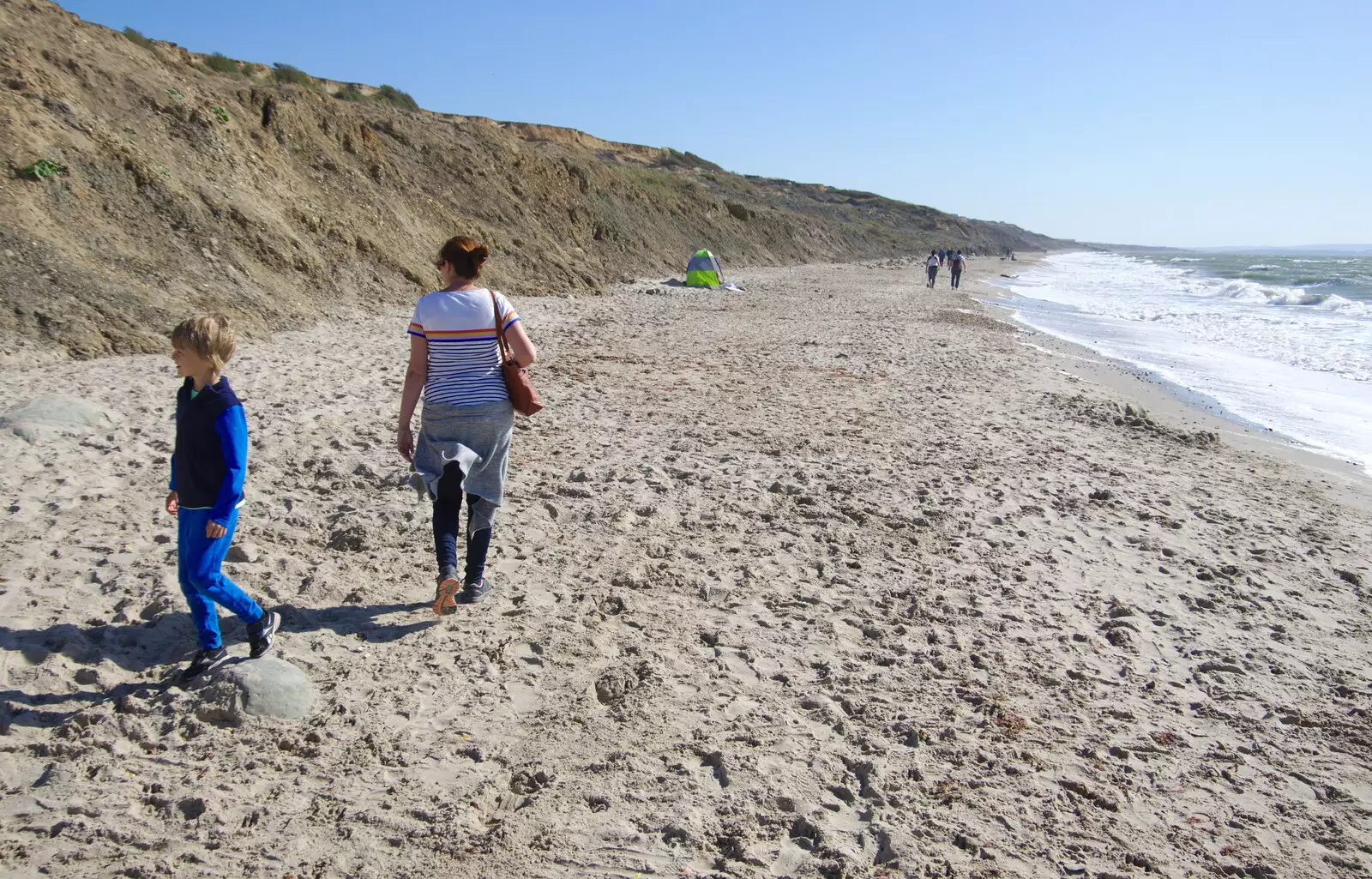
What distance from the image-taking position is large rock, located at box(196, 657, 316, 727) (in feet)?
10.3

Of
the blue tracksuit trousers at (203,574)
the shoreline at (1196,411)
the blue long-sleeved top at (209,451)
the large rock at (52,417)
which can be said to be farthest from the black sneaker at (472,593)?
the shoreline at (1196,411)

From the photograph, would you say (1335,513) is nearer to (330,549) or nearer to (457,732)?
(457,732)

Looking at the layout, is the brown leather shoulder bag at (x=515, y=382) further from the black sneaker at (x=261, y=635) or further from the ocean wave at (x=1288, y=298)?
the ocean wave at (x=1288, y=298)

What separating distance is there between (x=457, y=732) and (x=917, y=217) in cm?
10595

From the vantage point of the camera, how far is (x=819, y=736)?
3.35 metres

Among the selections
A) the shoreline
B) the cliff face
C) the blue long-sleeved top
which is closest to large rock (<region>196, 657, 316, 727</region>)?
the blue long-sleeved top

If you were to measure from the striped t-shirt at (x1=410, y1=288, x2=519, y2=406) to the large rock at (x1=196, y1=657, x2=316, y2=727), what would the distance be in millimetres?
1309

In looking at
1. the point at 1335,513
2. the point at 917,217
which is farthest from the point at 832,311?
the point at 917,217

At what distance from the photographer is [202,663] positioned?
3332mm

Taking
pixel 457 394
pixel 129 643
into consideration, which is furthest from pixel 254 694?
pixel 457 394

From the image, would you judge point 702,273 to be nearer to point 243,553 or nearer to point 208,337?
point 243,553

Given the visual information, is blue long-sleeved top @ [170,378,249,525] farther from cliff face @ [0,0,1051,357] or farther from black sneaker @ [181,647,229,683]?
cliff face @ [0,0,1051,357]

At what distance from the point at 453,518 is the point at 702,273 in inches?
800

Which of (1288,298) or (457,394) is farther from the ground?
(457,394)
